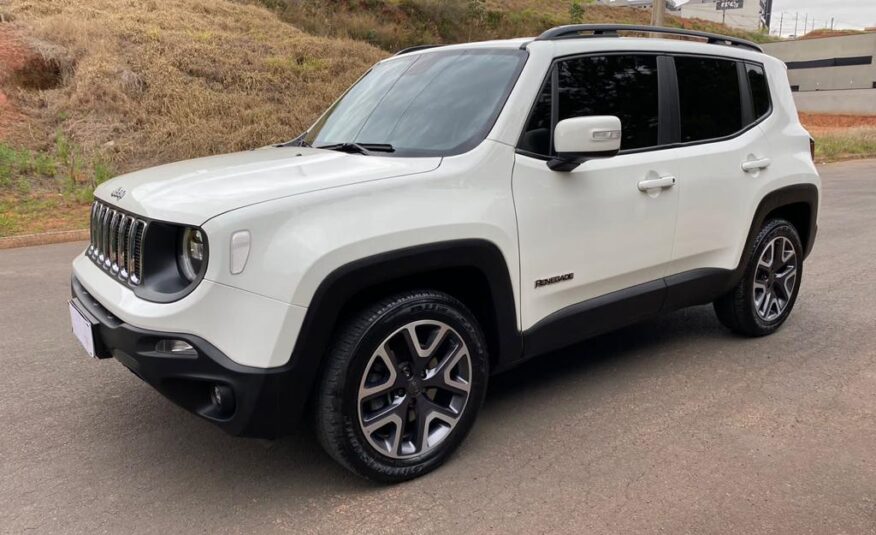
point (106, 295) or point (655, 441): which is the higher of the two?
point (106, 295)

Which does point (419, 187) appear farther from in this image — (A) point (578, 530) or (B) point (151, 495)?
(B) point (151, 495)

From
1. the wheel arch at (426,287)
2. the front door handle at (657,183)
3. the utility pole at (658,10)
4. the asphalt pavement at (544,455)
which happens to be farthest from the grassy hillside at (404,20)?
the wheel arch at (426,287)

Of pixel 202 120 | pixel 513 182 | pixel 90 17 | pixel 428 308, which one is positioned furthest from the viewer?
pixel 90 17

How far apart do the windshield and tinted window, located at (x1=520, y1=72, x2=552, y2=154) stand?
6.6 inches

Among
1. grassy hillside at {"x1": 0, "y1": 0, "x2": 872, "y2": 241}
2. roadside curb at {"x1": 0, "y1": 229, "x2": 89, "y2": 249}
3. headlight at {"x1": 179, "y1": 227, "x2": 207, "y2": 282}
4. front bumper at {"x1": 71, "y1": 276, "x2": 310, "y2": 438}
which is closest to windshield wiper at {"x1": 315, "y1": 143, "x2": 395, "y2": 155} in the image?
headlight at {"x1": 179, "y1": 227, "x2": 207, "y2": 282}

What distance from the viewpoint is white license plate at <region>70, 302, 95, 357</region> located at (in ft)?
9.57

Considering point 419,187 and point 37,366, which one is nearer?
point 419,187

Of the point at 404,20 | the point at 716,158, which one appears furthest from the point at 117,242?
the point at 404,20

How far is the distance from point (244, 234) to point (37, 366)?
2.76 m

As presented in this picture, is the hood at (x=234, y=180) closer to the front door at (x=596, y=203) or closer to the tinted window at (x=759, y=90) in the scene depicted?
the front door at (x=596, y=203)

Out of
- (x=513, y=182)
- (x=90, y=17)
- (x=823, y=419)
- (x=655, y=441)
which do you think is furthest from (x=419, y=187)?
(x=90, y=17)

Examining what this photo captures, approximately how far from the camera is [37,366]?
440 centimetres

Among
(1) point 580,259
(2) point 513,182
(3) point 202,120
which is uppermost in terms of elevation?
(2) point 513,182

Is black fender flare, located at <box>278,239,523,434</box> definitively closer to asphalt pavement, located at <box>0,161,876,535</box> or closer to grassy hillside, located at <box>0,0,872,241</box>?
asphalt pavement, located at <box>0,161,876,535</box>
